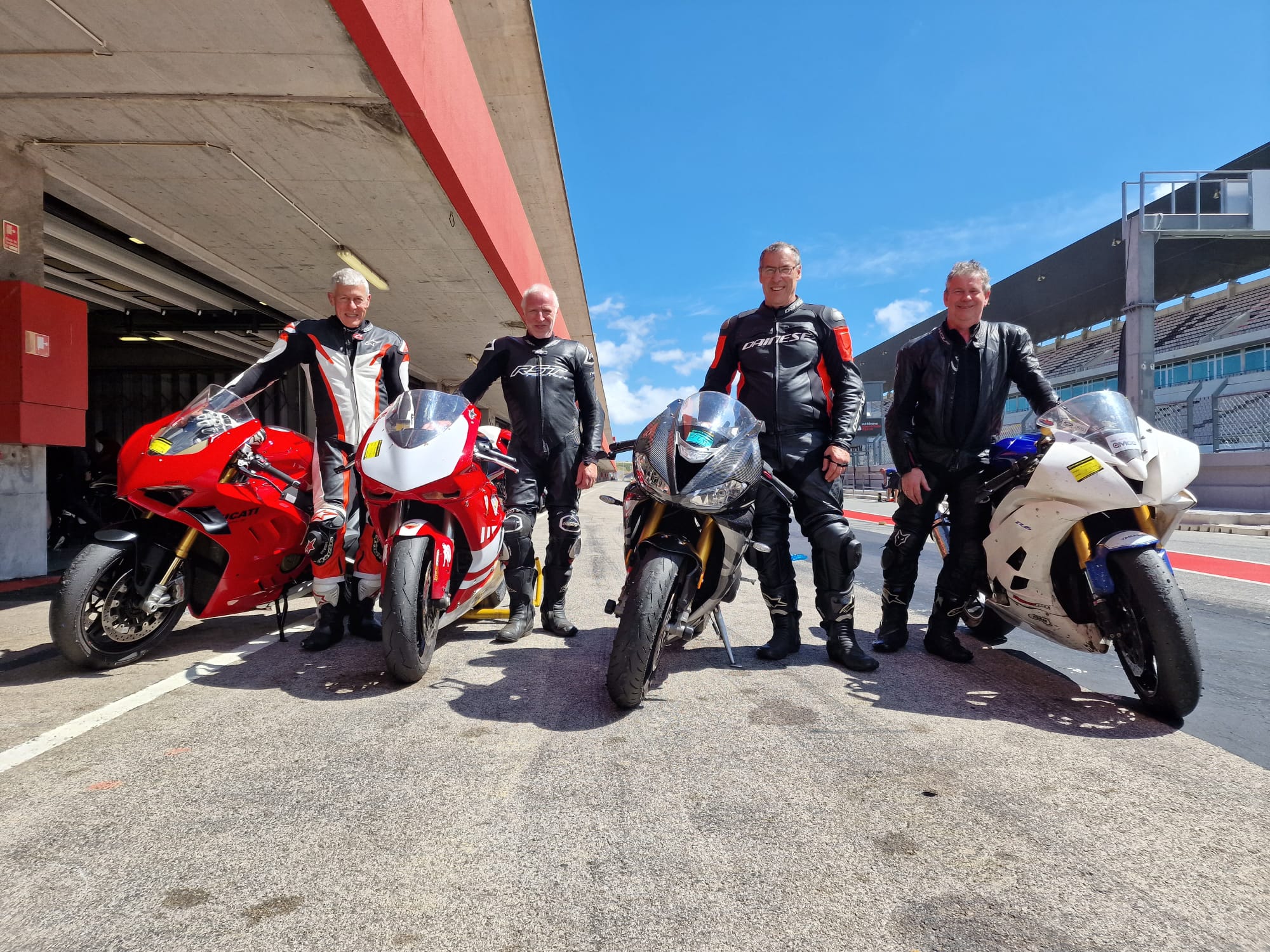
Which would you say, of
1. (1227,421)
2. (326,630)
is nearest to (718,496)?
(326,630)

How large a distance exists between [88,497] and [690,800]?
11377mm

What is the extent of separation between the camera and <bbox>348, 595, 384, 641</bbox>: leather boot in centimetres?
362

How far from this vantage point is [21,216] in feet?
19.8

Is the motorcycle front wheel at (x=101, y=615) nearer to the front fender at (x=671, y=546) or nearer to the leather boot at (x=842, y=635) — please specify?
the front fender at (x=671, y=546)

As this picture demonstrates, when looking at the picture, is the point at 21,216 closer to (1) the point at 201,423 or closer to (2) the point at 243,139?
(2) the point at 243,139

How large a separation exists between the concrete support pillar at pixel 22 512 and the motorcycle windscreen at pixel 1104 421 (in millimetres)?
7740


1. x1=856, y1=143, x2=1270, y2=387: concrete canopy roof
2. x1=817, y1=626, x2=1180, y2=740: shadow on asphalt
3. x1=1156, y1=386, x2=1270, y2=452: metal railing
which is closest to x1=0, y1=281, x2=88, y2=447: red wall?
x1=817, y1=626, x2=1180, y2=740: shadow on asphalt

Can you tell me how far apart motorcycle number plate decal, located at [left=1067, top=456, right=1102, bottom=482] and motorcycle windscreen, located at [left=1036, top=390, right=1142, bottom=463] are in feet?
0.24

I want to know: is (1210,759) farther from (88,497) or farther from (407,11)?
(88,497)

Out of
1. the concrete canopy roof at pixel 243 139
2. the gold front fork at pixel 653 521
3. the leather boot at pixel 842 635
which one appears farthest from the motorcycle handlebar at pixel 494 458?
the concrete canopy roof at pixel 243 139

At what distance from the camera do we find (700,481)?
2559 mm

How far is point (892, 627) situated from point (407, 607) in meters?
2.33

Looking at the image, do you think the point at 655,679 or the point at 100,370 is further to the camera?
the point at 100,370

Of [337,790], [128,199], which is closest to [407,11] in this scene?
[128,199]
